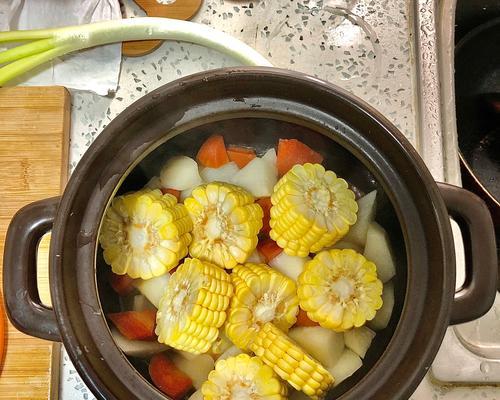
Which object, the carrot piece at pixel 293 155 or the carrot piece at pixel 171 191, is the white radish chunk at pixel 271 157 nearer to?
the carrot piece at pixel 293 155

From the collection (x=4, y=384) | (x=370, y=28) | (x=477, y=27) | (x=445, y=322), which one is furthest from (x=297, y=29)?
(x=4, y=384)

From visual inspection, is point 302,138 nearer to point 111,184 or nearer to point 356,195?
point 356,195

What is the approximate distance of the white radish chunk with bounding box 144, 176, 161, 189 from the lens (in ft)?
2.66

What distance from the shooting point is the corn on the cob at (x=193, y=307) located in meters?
0.74

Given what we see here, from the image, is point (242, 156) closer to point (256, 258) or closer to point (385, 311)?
point (256, 258)

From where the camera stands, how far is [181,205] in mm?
805

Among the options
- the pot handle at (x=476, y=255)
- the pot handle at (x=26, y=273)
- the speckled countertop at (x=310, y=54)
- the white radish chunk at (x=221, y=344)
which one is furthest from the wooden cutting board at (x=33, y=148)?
the pot handle at (x=476, y=255)

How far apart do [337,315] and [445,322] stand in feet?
0.46

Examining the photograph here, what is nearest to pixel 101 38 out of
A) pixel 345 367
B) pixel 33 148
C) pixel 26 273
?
pixel 33 148

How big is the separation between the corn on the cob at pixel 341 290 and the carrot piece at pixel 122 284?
0.22 meters

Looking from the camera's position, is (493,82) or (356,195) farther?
(493,82)

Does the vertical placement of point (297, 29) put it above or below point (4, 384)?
above

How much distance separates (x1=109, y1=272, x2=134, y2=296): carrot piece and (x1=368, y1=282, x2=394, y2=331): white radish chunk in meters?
0.31

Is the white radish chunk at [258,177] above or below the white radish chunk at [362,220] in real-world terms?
above
